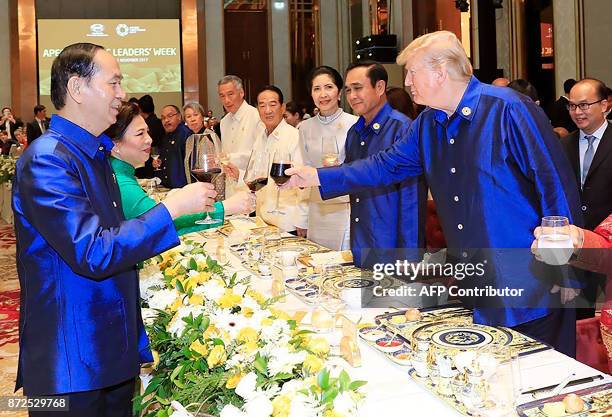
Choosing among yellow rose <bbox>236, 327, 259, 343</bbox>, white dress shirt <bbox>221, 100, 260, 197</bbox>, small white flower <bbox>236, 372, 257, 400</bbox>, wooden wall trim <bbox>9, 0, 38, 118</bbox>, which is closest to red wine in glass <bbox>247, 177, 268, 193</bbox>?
yellow rose <bbox>236, 327, 259, 343</bbox>

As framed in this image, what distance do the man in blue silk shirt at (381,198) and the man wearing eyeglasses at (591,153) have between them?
1034mm

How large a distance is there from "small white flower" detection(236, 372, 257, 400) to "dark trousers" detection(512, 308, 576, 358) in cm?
118

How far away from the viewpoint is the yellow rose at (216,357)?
1.42 meters

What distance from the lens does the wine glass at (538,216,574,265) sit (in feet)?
5.27

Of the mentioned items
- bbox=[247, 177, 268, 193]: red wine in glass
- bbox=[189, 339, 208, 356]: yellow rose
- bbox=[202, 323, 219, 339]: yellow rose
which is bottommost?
bbox=[189, 339, 208, 356]: yellow rose

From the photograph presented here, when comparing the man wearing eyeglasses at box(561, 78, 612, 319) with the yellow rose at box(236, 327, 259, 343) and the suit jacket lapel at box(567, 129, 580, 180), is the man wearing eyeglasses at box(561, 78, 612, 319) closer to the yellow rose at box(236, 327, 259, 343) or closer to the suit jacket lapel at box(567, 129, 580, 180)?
the suit jacket lapel at box(567, 129, 580, 180)

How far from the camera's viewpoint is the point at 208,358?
1.43 m

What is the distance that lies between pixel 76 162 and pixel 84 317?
1.21ft

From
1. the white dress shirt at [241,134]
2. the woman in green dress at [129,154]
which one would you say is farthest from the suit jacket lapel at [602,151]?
the white dress shirt at [241,134]

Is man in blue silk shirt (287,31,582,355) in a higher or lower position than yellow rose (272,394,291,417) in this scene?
higher

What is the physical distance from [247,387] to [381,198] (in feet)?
7.60

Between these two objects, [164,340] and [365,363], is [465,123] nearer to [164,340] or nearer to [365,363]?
[365,363]

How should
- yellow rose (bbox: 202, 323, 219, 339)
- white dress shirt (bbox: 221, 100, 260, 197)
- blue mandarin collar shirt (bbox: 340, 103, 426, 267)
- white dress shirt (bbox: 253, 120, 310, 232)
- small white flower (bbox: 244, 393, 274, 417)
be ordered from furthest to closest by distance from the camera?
white dress shirt (bbox: 221, 100, 260, 197), white dress shirt (bbox: 253, 120, 310, 232), blue mandarin collar shirt (bbox: 340, 103, 426, 267), yellow rose (bbox: 202, 323, 219, 339), small white flower (bbox: 244, 393, 274, 417)

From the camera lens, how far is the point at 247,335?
1458 millimetres
